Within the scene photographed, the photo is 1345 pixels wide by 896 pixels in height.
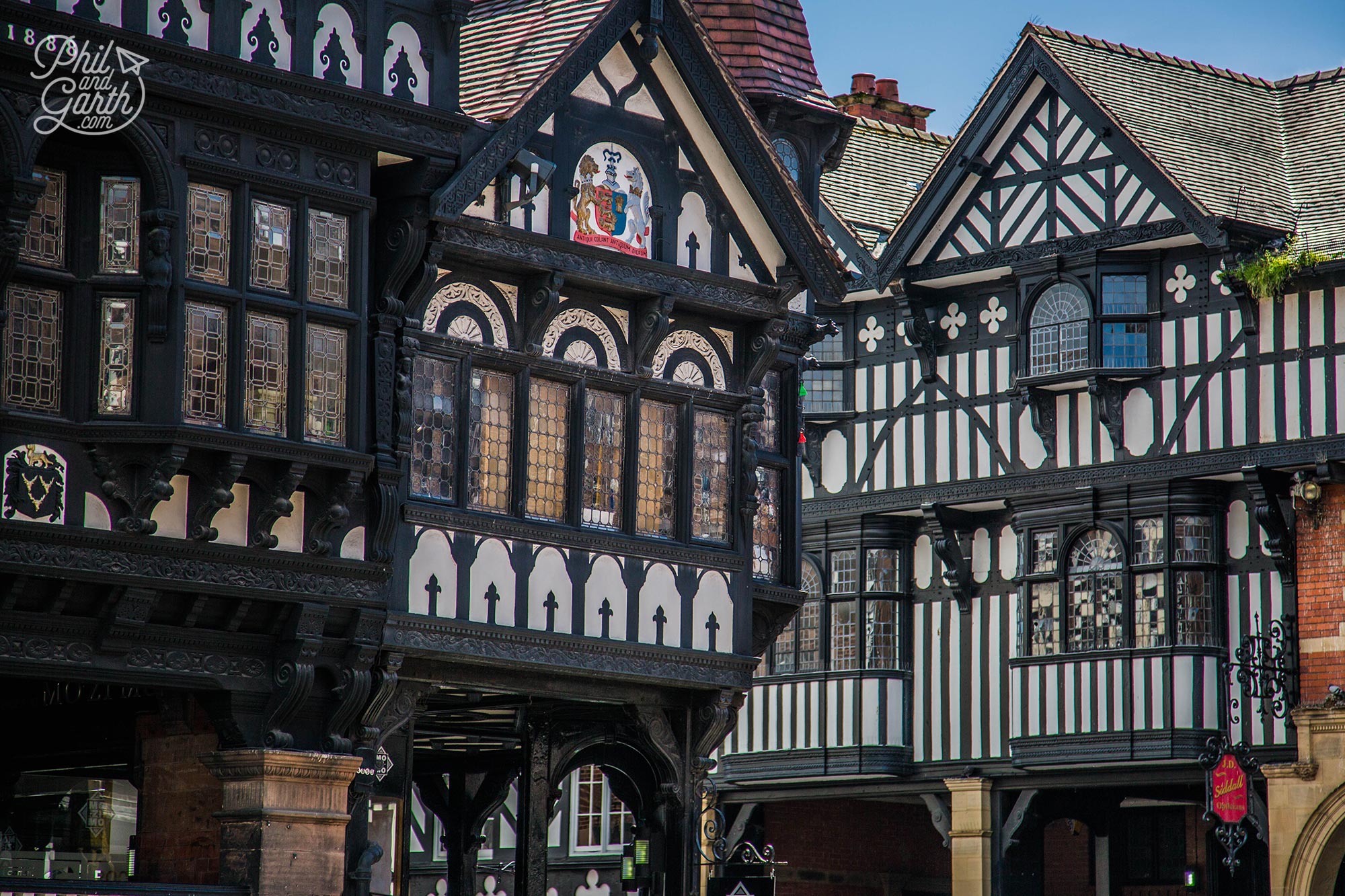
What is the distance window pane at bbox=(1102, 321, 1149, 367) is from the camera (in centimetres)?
2634

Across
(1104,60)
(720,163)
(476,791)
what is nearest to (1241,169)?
(1104,60)

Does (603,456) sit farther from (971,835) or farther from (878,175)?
(878,175)

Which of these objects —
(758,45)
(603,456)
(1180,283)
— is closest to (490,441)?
(603,456)

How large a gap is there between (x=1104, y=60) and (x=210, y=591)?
54.6 feet

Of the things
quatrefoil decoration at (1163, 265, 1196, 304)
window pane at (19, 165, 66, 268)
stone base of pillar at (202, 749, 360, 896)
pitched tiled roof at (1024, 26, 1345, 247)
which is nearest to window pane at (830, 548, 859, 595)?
quatrefoil decoration at (1163, 265, 1196, 304)

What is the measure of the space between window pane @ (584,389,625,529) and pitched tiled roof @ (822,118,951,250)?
1083 centimetres

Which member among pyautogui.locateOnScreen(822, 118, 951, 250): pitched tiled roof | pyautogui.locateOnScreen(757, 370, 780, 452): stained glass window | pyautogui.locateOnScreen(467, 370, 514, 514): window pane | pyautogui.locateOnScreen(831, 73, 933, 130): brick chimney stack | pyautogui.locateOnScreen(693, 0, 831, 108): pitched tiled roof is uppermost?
pyautogui.locateOnScreen(831, 73, 933, 130): brick chimney stack

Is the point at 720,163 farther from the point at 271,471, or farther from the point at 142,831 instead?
the point at 142,831

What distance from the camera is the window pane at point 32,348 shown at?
14828 millimetres

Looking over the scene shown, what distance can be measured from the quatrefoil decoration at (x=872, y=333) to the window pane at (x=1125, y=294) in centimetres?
334

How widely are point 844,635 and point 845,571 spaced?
821 millimetres

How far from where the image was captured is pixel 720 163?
19.2 m

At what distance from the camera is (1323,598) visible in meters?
24.8

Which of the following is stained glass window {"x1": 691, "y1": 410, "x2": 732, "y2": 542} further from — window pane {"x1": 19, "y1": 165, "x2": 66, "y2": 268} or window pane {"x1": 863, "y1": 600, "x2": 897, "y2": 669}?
window pane {"x1": 863, "y1": 600, "x2": 897, "y2": 669}
